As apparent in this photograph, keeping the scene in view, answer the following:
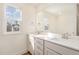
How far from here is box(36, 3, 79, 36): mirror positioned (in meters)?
1.78

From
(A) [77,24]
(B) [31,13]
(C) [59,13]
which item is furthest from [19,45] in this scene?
(A) [77,24]

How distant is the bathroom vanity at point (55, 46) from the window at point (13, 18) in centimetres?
45

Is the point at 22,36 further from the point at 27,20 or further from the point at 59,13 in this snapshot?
the point at 59,13

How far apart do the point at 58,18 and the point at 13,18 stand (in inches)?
35.1

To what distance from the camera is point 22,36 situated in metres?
2.09

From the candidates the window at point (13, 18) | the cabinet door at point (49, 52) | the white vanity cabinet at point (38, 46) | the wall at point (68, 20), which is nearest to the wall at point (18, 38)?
the window at point (13, 18)

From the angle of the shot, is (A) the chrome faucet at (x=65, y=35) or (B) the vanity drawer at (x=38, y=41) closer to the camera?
(A) the chrome faucet at (x=65, y=35)

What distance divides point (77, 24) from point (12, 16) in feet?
4.07

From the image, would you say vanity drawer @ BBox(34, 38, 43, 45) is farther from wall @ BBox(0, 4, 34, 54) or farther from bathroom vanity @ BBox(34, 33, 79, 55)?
wall @ BBox(0, 4, 34, 54)

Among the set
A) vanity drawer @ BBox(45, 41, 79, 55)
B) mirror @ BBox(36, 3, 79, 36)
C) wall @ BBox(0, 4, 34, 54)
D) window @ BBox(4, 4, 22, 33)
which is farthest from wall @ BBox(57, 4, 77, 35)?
window @ BBox(4, 4, 22, 33)

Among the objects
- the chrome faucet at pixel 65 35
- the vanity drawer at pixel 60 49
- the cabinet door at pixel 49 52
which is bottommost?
the cabinet door at pixel 49 52

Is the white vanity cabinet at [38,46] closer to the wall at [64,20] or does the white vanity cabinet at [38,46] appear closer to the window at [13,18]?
the wall at [64,20]

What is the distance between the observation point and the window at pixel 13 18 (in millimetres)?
2045

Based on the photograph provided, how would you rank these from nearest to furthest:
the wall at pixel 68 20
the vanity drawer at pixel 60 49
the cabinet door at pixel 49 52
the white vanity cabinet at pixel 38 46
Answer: the vanity drawer at pixel 60 49, the cabinet door at pixel 49 52, the wall at pixel 68 20, the white vanity cabinet at pixel 38 46
